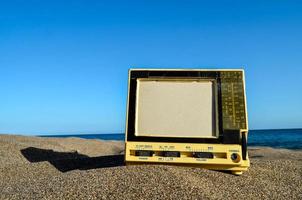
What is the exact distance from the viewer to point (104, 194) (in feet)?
16.4

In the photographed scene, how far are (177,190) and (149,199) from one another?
415mm

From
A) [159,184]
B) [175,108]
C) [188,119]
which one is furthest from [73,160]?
[159,184]

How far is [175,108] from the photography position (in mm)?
6289

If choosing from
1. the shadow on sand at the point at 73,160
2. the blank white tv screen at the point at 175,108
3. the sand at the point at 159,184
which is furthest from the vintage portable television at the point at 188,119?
the shadow on sand at the point at 73,160

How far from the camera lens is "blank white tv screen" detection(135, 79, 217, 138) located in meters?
6.14

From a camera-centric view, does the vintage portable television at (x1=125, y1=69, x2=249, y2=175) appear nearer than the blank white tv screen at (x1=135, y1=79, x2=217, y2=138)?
Yes

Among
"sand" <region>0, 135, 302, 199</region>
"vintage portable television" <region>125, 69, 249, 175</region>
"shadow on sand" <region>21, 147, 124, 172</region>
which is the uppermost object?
"vintage portable television" <region>125, 69, 249, 175</region>

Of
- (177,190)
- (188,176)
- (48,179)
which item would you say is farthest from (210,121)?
(48,179)

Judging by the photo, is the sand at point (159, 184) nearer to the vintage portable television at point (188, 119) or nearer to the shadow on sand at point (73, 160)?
the vintage portable television at point (188, 119)

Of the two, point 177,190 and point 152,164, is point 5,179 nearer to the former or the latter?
point 152,164

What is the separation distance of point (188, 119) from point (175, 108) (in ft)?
0.85

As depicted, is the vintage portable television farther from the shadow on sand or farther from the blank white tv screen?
the shadow on sand

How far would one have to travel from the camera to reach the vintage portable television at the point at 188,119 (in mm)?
5934

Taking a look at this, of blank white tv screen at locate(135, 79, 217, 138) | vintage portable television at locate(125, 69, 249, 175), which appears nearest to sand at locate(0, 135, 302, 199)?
vintage portable television at locate(125, 69, 249, 175)
